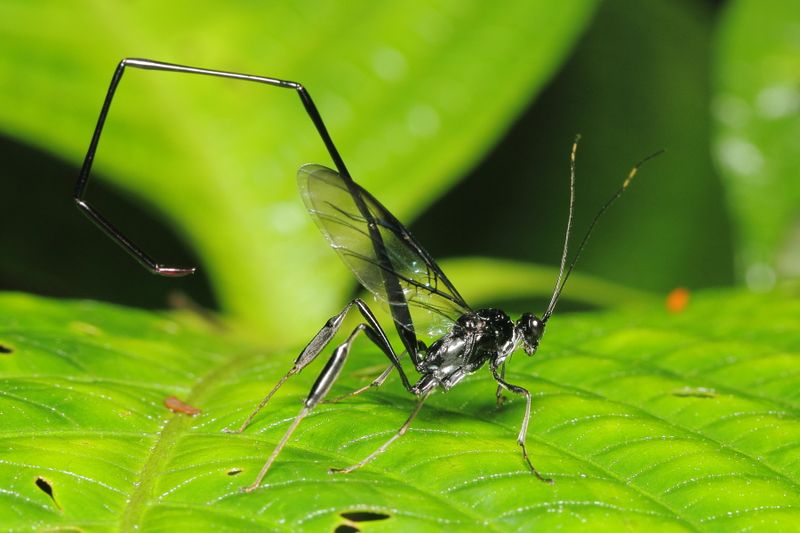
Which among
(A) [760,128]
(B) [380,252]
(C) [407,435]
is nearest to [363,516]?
(C) [407,435]

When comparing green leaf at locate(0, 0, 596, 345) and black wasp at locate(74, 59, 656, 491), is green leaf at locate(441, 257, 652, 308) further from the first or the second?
black wasp at locate(74, 59, 656, 491)

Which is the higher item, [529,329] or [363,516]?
[529,329]

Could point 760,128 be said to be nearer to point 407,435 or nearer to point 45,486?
point 407,435

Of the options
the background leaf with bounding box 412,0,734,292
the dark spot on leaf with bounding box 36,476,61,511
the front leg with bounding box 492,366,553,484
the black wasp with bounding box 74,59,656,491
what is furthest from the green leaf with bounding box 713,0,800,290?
the dark spot on leaf with bounding box 36,476,61,511

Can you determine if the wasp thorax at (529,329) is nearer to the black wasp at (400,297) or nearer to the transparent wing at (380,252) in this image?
the black wasp at (400,297)

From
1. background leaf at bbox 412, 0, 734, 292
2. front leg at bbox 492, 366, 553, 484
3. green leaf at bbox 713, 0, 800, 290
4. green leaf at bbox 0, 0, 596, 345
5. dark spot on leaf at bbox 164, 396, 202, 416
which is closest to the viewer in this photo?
front leg at bbox 492, 366, 553, 484

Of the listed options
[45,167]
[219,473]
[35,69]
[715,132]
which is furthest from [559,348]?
[45,167]

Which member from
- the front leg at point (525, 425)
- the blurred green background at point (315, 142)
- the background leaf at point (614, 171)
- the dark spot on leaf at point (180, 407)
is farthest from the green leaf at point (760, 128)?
the dark spot on leaf at point (180, 407)
